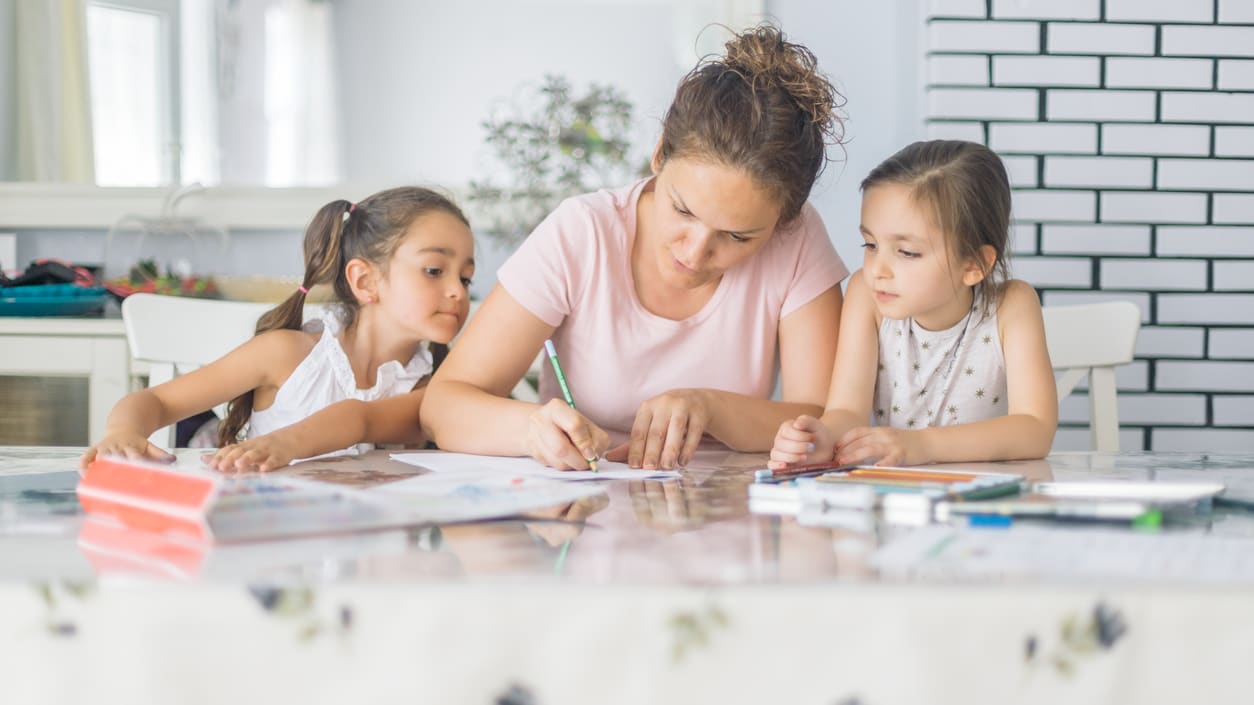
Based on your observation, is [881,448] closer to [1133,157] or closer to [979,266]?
[979,266]

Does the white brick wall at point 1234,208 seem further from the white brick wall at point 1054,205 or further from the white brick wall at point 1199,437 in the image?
the white brick wall at point 1199,437

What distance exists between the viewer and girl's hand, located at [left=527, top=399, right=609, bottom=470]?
1.09 meters

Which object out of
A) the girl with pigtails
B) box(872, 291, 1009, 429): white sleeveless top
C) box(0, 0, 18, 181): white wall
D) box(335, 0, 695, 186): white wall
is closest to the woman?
box(872, 291, 1009, 429): white sleeveless top

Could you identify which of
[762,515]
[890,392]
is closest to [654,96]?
[890,392]

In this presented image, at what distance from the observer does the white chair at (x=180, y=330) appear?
175cm

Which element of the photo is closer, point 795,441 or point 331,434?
point 795,441

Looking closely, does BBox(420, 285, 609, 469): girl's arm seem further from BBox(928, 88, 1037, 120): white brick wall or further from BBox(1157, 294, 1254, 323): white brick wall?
BBox(1157, 294, 1254, 323): white brick wall

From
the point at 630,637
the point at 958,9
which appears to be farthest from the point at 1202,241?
the point at 630,637

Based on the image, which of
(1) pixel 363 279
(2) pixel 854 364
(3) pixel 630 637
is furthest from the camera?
(1) pixel 363 279

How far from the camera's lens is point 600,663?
0.58 m

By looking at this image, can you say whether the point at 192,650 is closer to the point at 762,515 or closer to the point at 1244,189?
the point at 762,515

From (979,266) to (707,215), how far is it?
44 centimetres

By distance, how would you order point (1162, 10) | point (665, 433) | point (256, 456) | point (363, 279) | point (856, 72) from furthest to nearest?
point (856, 72)
point (1162, 10)
point (363, 279)
point (665, 433)
point (256, 456)

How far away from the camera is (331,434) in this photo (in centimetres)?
124
